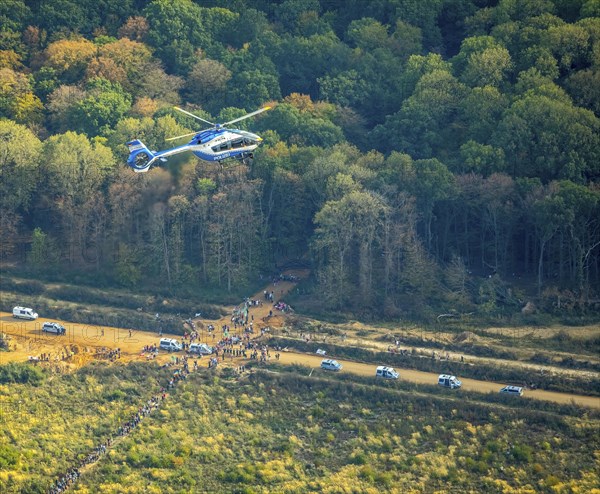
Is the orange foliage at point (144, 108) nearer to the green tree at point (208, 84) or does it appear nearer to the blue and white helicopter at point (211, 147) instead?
the green tree at point (208, 84)

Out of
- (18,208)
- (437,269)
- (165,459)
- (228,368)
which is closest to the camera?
(165,459)

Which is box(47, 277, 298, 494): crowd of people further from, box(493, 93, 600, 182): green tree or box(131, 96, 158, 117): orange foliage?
box(493, 93, 600, 182): green tree

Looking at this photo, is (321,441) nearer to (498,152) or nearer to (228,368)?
(228,368)

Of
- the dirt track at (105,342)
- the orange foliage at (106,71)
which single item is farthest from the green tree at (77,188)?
the orange foliage at (106,71)

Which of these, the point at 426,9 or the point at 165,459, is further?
the point at 426,9

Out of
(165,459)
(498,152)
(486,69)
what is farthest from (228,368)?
(486,69)

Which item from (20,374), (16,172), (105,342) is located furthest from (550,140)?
(20,374)

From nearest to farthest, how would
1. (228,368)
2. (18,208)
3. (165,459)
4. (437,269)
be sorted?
(165,459), (228,368), (437,269), (18,208)
